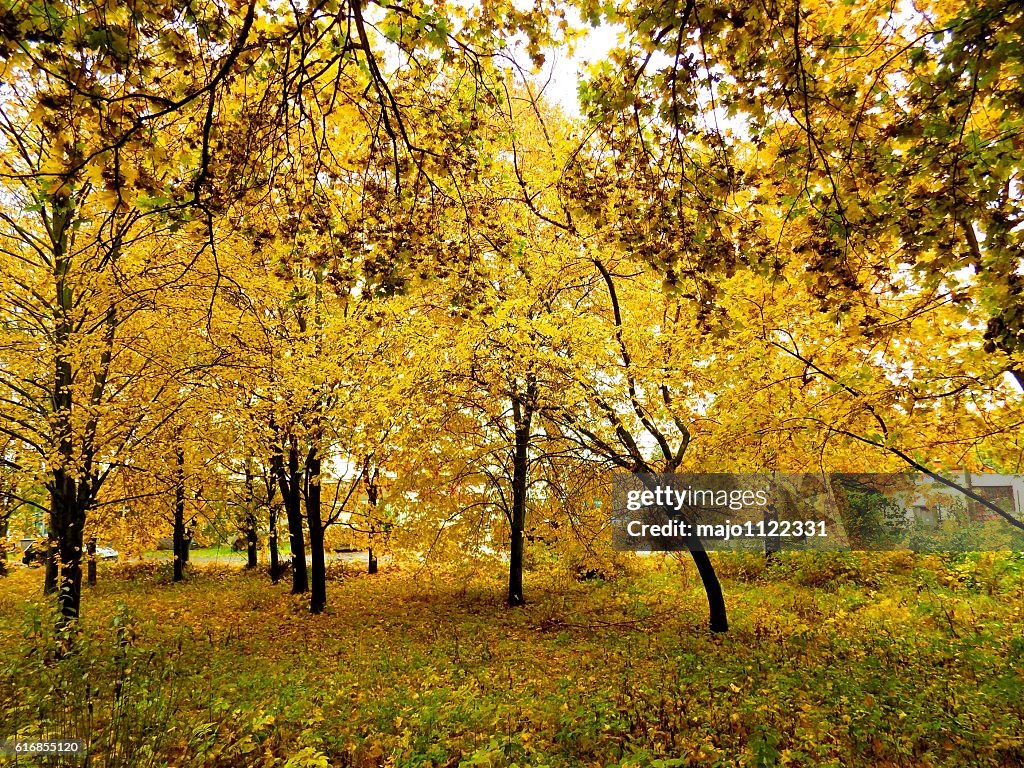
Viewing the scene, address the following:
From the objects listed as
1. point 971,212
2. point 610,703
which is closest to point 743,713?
point 610,703

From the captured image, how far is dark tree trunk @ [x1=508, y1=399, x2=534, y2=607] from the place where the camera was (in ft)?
35.3

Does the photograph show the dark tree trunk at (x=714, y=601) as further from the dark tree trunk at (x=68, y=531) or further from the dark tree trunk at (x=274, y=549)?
the dark tree trunk at (x=274, y=549)

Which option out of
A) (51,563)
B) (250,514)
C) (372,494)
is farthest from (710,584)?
(51,563)

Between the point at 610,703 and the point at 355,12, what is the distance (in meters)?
6.59

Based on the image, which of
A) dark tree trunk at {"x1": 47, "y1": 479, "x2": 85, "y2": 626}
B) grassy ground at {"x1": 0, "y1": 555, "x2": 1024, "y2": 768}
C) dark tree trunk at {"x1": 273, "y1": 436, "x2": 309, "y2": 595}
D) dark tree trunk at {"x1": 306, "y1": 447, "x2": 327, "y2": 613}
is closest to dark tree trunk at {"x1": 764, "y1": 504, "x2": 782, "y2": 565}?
grassy ground at {"x1": 0, "y1": 555, "x2": 1024, "y2": 768}

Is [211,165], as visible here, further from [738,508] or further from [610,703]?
[738,508]

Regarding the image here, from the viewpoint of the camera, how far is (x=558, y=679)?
6.66 metres

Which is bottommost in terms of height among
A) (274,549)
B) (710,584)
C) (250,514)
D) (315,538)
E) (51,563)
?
(274,549)

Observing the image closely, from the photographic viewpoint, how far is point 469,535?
1070 cm

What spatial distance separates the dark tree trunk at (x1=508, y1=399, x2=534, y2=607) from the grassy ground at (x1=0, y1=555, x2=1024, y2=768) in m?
0.66

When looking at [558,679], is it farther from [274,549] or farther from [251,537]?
[251,537]

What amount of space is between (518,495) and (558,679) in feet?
14.9

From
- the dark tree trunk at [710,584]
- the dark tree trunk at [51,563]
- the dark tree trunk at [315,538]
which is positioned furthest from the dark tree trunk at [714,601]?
the dark tree trunk at [51,563]

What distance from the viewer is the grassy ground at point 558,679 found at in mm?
4633
